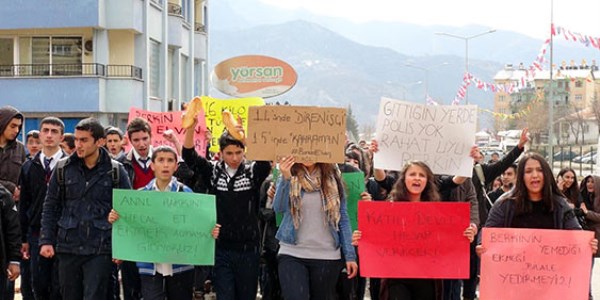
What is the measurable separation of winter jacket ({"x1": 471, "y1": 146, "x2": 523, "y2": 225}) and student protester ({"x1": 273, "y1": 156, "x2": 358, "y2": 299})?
69.9 inches

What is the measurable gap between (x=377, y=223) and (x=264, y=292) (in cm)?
235

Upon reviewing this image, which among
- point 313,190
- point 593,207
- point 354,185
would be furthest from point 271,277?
point 593,207

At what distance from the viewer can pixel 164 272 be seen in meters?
6.81

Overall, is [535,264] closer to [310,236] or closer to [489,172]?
[310,236]

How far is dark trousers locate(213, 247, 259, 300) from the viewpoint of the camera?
23.7 feet

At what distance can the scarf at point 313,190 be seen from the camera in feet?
21.9

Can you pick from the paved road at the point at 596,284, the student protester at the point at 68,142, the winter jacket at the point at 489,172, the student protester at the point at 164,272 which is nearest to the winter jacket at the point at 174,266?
the student protester at the point at 164,272

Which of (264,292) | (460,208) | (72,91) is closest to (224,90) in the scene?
(264,292)

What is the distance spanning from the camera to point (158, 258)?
22.2ft

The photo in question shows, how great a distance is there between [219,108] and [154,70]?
20963mm

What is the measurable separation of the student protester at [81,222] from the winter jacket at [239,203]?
0.93m

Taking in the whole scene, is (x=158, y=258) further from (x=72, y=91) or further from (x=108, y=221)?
(x=72, y=91)

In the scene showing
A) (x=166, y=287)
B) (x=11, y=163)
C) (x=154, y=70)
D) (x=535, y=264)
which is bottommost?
(x=166, y=287)

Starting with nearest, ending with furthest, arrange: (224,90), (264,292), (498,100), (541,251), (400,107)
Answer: (541,251), (400,107), (264,292), (224,90), (498,100)
